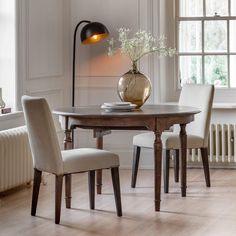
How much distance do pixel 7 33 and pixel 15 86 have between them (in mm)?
478

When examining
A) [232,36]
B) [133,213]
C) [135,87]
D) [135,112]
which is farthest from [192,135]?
[232,36]

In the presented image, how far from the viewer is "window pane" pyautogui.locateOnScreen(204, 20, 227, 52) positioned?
22.7ft

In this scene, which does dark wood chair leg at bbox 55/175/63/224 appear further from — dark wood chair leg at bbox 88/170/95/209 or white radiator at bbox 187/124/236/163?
white radiator at bbox 187/124/236/163

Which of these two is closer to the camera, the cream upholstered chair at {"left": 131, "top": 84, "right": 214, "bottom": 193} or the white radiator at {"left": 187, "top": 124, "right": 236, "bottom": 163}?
the cream upholstered chair at {"left": 131, "top": 84, "right": 214, "bottom": 193}

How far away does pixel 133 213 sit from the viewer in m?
4.89

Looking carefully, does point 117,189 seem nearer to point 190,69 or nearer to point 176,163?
point 176,163

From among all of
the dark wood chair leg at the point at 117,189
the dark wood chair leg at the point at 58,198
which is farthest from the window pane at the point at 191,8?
the dark wood chair leg at the point at 58,198

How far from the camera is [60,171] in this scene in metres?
4.58

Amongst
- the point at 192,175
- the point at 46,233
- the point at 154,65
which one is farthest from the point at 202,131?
the point at 46,233

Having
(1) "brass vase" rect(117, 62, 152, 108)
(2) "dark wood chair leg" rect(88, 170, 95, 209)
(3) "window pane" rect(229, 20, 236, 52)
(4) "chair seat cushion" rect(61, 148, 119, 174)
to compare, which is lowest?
(2) "dark wood chair leg" rect(88, 170, 95, 209)

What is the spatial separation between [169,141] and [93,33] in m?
1.36

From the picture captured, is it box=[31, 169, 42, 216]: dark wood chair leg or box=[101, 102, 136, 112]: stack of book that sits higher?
box=[101, 102, 136, 112]: stack of book

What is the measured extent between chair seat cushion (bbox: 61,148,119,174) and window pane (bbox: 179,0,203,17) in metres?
2.65

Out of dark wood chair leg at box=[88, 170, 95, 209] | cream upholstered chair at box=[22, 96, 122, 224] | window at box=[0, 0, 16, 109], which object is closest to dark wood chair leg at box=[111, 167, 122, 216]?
cream upholstered chair at box=[22, 96, 122, 224]
